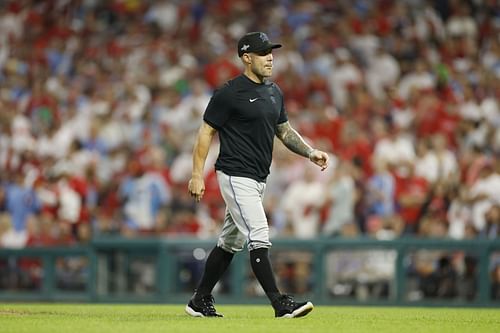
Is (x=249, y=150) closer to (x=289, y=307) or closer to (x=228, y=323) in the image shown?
(x=289, y=307)

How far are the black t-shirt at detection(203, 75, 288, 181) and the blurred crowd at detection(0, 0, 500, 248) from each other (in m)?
6.02

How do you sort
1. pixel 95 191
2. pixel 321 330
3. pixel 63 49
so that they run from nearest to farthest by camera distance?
1. pixel 321 330
2. pixel 95 191
3. pixel 63 49

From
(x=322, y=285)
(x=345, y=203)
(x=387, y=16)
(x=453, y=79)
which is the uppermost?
(x=387, y=16)

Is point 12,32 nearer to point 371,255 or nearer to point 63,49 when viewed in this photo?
point 63,49

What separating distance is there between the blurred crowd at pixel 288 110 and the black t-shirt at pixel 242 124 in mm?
6017

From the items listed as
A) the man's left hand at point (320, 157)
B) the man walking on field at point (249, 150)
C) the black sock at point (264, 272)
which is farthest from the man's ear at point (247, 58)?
the black sock at point (264, 272)

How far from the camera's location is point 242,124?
8562mm

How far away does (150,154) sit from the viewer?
16688 mm

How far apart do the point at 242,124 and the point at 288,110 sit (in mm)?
8352

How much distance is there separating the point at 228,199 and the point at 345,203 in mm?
6347

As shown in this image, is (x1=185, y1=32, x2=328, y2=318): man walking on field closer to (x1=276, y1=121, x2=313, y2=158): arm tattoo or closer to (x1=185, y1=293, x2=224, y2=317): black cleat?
(x1=276, y1=121, x2=313, y2=158): arm tattoo

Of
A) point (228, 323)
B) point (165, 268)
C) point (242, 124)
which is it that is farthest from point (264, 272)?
point (165, 268)

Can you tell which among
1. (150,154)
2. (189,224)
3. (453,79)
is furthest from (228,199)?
(453,79)

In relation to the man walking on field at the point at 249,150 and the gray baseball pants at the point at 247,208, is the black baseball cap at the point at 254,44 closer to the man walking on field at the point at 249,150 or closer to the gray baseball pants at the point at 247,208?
the man walking on field at the point at 249,150
